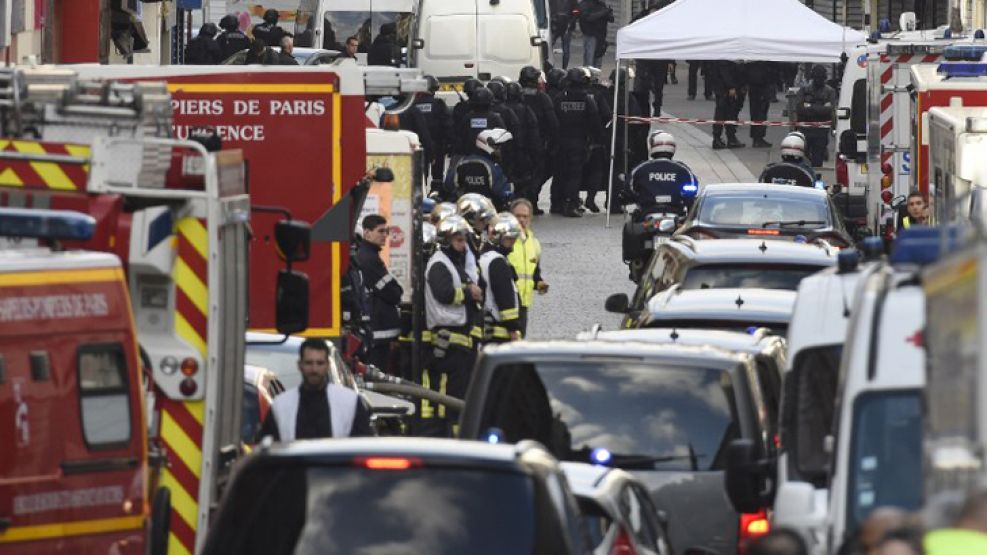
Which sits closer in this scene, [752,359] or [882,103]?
[752,359]

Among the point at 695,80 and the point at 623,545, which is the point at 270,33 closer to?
the point at 695,80

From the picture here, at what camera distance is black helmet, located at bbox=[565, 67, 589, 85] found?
105ft

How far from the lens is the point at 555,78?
33.8m

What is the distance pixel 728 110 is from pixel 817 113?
281 cm

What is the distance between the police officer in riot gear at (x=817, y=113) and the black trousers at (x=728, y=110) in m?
1.88

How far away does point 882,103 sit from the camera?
26875mm

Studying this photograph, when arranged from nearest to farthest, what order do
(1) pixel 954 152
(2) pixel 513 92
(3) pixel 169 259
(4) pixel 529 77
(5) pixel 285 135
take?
(3) pixel 169 259, (5) pixel 285 135, (1) pixel 954 152, (2) pixel 513 92, (4) pixel 529 77

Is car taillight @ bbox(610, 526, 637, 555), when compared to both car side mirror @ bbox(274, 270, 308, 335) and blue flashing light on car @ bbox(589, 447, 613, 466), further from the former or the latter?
car side mirror @ bbox(274, 270, 308, 335)

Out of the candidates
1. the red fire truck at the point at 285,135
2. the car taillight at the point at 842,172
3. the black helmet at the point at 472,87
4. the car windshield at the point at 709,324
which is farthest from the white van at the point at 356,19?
the car windshield at the point at 709,324

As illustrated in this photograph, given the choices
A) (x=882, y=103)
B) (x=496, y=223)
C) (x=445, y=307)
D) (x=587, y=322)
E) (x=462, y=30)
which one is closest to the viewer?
(x=445, y=307)

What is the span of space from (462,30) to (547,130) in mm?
5918

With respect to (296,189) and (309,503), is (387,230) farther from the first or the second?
(309,503)

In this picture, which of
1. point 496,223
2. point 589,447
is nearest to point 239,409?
point 589,447

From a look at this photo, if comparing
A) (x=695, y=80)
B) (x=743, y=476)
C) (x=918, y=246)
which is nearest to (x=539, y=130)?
(x=695, y=80)
